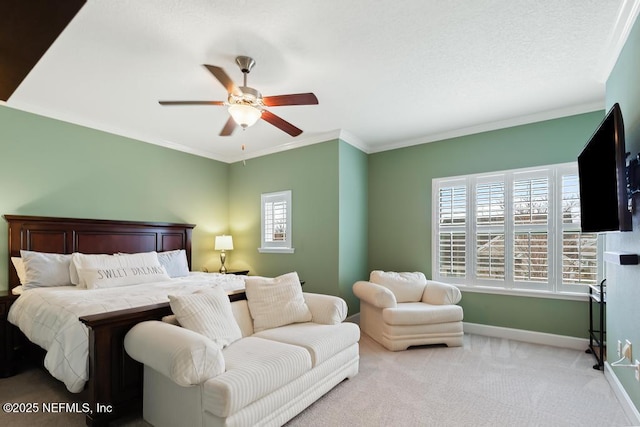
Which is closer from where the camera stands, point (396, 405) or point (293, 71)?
point (396, 405)

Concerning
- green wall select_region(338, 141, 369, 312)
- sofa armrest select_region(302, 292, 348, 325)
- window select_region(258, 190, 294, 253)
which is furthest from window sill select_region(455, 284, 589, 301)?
window select_region(258, 190, 294, 253)

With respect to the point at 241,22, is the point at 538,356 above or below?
below

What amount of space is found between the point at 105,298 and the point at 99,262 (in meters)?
0.98

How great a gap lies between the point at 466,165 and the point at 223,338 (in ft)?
11.8

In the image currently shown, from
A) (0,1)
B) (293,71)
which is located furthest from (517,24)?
(0,1)

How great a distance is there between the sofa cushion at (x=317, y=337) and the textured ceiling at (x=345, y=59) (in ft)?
7.12

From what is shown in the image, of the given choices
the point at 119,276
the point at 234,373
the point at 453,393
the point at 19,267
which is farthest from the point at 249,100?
the point at 19,267

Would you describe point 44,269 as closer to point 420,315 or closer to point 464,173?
point 420,315

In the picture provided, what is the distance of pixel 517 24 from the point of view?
2.15m

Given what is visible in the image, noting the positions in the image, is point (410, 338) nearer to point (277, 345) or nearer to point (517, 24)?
point (277, 345)

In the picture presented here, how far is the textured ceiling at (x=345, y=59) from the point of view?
80.3 inches

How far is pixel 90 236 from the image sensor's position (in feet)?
12.6

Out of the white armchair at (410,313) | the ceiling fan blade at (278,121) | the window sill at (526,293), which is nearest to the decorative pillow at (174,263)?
the white armchair at (410,313)

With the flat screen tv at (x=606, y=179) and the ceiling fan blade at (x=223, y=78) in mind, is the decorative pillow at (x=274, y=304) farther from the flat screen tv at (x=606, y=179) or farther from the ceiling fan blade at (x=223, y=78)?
the flat screen tv at (x=606, y=179)
